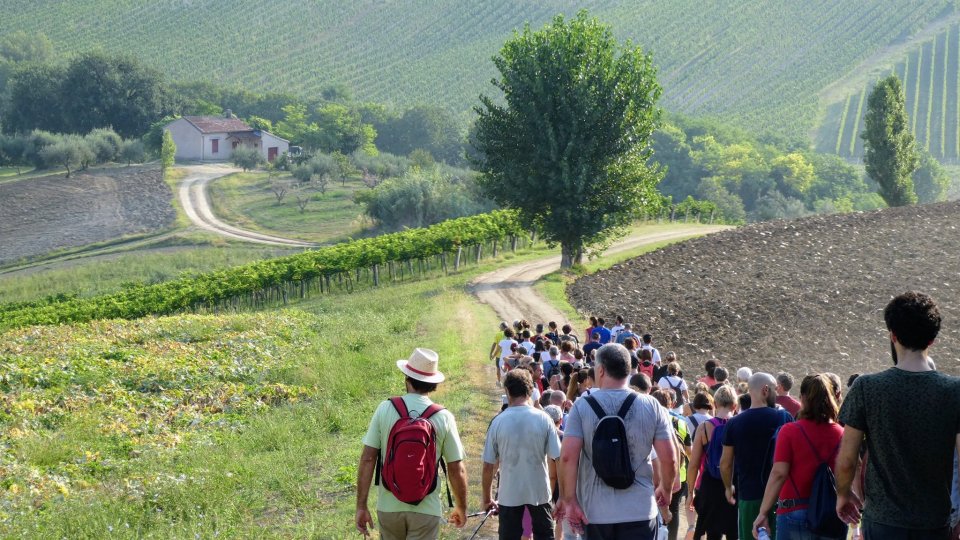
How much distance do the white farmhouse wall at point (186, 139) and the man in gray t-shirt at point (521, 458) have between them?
105484 mm

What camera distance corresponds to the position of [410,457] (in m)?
7.82

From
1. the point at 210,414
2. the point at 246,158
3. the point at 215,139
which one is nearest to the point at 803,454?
the point at 210,414

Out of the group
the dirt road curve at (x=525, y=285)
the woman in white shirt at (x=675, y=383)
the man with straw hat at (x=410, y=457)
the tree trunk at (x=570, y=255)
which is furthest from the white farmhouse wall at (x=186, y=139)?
the man with straw hat at (x=410, y=457)

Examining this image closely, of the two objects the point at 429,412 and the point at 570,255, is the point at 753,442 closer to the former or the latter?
the point at 429,412

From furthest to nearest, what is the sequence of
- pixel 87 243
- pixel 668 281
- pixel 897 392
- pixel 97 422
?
pixel 87 243 → pixel 668 281 → pixel 97 422 → pixel 897 392

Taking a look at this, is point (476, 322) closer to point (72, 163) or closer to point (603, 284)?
point (603, 284)

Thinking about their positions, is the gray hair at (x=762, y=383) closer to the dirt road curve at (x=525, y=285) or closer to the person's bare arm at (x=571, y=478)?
the person's bare arm at (x=571, y=478)

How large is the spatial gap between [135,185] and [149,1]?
10259 centimetres

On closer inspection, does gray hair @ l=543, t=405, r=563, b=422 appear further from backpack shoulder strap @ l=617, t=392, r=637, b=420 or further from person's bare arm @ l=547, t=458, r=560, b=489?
backpack shoulder strap @ l=617, t=392, r=637, b=420

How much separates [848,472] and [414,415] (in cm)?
323

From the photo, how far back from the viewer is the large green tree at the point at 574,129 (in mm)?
39344

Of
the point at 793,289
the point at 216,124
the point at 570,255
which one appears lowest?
the point at 570,255

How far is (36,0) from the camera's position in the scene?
616ft

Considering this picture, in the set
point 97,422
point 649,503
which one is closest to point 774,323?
point 97,422
